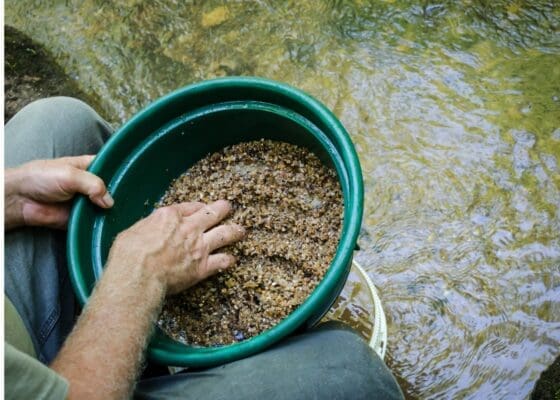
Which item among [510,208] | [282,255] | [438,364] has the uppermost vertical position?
[282,255]

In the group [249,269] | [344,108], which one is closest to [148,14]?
[344,108]

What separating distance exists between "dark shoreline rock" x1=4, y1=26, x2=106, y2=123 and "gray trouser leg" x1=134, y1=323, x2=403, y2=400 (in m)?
1.38

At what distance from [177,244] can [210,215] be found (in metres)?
0.13

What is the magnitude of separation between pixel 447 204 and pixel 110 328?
1130 millimetres

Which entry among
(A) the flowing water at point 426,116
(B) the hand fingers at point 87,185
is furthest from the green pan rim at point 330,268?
(A) the flowing water at point 426,116

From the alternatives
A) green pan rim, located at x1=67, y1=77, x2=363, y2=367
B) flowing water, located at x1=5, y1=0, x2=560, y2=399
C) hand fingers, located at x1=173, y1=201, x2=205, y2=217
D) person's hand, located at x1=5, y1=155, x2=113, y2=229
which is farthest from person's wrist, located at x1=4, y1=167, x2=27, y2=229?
flowing water, located at x1=5, y1=0, x2=560, y2=399

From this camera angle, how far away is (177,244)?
137 centimetres

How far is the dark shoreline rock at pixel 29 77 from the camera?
2318 millimetres

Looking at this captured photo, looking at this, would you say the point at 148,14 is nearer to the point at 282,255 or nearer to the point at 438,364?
the point at 282,255

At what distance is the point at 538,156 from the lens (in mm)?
2014

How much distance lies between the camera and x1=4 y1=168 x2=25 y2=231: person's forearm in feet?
4.44

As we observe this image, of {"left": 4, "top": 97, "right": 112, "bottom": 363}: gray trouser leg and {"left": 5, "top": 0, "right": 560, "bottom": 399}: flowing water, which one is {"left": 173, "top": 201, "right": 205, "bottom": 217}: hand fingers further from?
{"left": 5, "top": 0, "right": 560, "bottom": 399}: flowing water

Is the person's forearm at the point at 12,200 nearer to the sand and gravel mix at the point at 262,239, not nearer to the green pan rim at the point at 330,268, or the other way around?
the green pan rim at the point at 330,268

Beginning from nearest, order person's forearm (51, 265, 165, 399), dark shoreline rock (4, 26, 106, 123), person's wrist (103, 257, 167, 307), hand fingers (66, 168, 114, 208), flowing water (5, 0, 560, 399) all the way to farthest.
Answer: person's forearm (51, 265, 165, 399)
person's wrist (103, 257, 167, 307)
hand fingers (66, 168, 114, 208)
flowing water (5, 0, 560, 399)
dark shoreline rock (4, 26, 106, 123)
